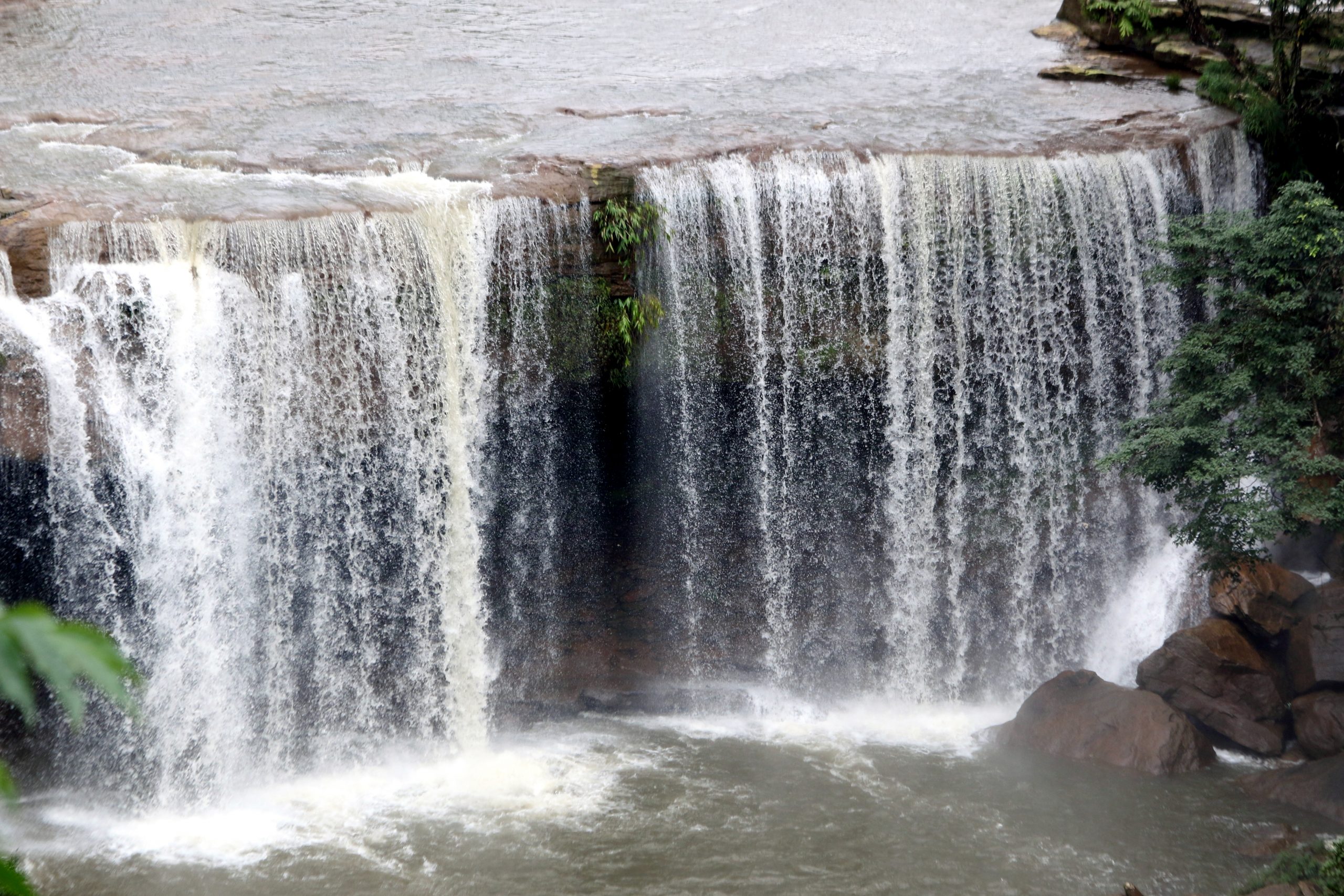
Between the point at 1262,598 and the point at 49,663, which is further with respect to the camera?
the point at 1262,598

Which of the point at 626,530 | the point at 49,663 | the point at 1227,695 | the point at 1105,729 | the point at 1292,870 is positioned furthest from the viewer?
the point at 626,530

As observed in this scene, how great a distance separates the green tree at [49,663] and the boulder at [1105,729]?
34.4 ft

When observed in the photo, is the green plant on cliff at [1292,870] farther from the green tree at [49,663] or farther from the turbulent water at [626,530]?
the green tree at [49,663]

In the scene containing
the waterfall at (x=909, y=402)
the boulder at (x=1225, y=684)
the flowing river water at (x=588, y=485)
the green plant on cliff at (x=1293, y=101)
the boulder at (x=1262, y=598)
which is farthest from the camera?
the green plant on cliff at (x=1293, y=101)

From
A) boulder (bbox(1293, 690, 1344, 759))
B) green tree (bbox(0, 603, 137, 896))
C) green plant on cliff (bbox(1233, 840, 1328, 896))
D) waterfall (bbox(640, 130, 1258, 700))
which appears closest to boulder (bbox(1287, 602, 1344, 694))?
boulder (bbox(1293, 690, 1344, 759))

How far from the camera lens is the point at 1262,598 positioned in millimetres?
11570

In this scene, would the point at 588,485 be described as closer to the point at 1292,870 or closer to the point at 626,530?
the point at 626,530

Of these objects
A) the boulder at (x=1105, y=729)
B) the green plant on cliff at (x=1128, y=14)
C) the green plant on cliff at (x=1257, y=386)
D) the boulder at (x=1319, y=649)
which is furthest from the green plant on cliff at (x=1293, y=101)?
the boulder at (x=1105, y=729)

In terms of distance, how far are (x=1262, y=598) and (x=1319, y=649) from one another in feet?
2.53

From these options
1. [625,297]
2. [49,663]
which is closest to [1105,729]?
[625,297]

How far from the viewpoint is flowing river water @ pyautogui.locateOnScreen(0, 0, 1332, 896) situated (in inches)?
383

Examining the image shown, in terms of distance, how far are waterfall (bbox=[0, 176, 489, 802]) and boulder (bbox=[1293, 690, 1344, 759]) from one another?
7815mm

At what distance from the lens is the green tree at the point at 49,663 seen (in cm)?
162

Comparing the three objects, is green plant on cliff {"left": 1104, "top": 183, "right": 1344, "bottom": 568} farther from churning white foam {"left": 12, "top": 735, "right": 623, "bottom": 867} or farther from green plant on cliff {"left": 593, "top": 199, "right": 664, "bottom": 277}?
churning white foam {"left": 12, "top": 735, "right": 623, "bottom": 867}
